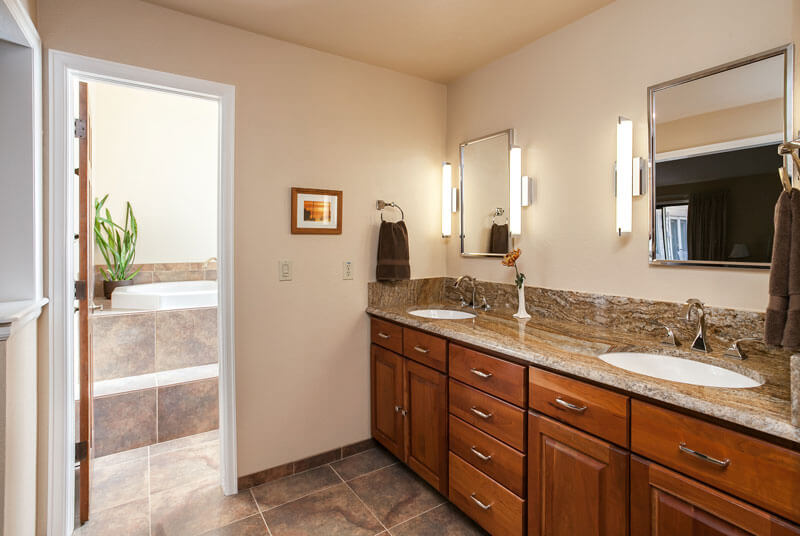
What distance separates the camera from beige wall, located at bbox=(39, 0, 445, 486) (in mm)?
1962

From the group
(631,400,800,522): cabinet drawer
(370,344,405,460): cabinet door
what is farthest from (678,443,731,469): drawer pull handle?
(370,344,405,460): cabinet door

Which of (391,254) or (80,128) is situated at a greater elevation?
(80,128)

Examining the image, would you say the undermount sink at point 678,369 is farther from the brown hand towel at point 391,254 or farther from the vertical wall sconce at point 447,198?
the vertical wall sconce at point 447,198

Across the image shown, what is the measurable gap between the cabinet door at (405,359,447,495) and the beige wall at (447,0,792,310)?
806mm

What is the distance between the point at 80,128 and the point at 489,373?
2117 millimetres

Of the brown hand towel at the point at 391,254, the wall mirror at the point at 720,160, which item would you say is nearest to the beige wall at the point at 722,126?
the wall mirror at the point at 720,160

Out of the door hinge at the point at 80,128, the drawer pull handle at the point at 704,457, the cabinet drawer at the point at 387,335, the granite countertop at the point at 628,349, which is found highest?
the door hinge at the point at 80,128

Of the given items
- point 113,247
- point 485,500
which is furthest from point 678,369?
point 113,247

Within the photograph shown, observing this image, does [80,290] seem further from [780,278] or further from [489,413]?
[780,278]

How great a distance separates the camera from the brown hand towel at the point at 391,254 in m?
2.50

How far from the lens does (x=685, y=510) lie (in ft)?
3.51

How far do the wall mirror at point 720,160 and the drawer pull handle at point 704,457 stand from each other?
32.1 inches

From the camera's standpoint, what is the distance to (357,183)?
8.14 ft

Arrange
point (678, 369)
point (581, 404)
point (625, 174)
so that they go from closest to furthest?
point (581, 404)
point (678, 369)
point (625, 174)
